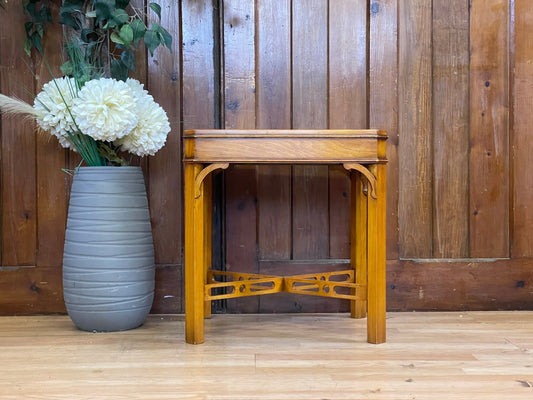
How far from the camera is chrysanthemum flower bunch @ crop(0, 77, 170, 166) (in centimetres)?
147

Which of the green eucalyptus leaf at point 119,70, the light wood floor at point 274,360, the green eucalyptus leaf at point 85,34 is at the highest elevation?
the green eucalyptus leaf at point 85,34

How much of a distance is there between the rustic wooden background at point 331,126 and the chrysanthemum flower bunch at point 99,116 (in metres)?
0.24

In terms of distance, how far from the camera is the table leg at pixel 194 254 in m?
1.47

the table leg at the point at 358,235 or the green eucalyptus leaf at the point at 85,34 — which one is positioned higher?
the green eucalyptus leaf at the point at 85,34

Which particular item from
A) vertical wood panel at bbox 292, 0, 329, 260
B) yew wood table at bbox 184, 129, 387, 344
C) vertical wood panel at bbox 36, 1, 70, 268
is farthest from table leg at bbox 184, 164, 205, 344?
vertical wood panel at bbox 36, 1, 70, 268

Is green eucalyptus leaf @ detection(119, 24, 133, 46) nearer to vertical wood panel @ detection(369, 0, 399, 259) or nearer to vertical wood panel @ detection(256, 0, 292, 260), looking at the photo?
vertical wood panel @ detection(256, 0, 292, 260)

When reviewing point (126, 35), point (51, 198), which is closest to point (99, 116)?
point (126, 35)

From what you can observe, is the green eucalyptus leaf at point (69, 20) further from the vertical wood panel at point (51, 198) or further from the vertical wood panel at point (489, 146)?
the vertical wood panel at point (489, 146)

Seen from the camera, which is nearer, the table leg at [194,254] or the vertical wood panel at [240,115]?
the table leg at [194,254]

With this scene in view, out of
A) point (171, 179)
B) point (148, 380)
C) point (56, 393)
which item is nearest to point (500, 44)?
point (171, 179)

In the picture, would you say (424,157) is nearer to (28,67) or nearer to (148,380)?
(148,380)

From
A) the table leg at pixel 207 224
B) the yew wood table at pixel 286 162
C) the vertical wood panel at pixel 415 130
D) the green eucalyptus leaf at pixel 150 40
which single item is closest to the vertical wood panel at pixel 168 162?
the table leg at pixel 207 224

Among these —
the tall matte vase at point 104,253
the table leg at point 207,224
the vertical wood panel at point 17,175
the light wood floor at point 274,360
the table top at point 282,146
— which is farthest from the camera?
the vertical wood panel at point 17,175

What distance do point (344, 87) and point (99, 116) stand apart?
0.86m
